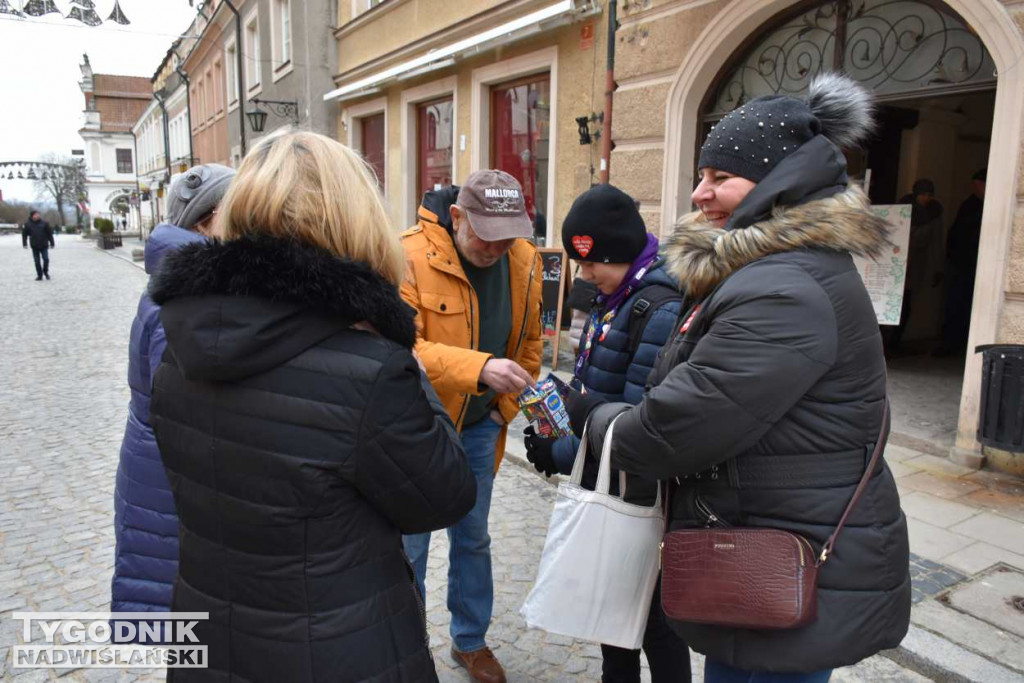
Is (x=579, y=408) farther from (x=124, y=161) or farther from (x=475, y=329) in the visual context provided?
(x=124, y=161)

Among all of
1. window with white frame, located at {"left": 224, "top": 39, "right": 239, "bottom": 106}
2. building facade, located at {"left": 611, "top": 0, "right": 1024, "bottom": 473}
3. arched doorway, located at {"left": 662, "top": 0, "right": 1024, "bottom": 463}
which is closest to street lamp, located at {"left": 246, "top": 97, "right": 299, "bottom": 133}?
window with white frame, located at {"left": 224, "top": 39, "right": 239, "bottom": 106}

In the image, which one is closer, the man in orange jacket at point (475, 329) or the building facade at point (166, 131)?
the man in orange jacket at point (475, 329)

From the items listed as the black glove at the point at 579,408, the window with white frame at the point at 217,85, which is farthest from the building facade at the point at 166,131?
the black glove at the point at 579,408

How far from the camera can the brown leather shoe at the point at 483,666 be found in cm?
272

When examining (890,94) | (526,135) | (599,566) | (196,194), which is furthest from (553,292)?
(599,566)

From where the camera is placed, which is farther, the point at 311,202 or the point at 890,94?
the point at 890,94

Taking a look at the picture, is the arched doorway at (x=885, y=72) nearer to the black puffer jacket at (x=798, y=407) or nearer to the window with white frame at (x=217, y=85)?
the black puffer jacket at (x=798, y=407)

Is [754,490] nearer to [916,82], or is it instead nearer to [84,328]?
[916,82]

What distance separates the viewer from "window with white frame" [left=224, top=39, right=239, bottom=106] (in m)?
22.4

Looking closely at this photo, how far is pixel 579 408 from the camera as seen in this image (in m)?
1.95

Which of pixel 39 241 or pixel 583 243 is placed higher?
pixel 583 243

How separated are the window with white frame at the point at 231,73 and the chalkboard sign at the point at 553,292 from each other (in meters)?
17.7

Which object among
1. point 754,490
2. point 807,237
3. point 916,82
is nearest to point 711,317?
point 807,237

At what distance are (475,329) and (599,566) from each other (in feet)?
3.47
